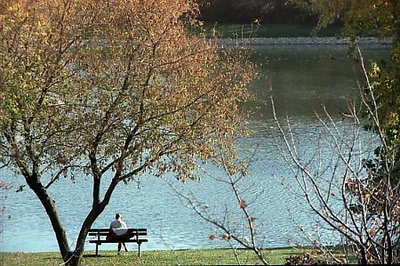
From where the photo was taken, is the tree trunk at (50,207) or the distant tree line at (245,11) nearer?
the tree trunk at (50,207)

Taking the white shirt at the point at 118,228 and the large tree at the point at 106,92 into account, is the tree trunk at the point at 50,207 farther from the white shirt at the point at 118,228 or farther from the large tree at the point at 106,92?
the white shirt at the point at 118,228

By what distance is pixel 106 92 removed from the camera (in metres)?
13.8

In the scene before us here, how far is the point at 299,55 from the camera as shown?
193 ft

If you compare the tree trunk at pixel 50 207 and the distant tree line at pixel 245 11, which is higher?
the distant tree line at pixel 245 11

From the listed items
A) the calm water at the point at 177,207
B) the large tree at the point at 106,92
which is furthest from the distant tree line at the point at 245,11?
the large tree at the point at 106,92

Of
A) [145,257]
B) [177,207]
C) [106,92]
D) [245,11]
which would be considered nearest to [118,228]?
[145,257]

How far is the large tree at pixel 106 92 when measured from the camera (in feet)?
44.3

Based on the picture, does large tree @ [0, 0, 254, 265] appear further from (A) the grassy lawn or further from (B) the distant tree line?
(B) the distant tree line

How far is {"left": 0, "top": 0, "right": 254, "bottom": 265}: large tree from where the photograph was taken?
13500mm

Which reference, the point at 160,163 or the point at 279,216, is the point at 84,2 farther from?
the point at 279,216

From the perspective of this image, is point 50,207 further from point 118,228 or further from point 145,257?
point 118,228

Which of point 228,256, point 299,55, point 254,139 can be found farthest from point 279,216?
point 299,55

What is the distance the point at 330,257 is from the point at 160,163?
7.44 m

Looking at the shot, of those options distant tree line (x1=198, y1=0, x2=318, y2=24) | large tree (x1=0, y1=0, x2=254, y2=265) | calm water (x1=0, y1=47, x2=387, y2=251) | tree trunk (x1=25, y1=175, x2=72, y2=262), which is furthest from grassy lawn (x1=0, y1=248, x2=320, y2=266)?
distant tree line (x1=198, y1=0, x2=318, y2=24)
